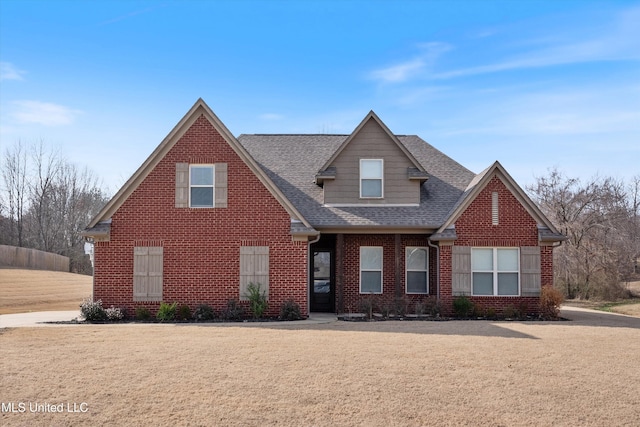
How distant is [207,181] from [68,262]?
42.7 metres

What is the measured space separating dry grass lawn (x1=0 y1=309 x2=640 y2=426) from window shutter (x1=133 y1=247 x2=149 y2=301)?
163 inches

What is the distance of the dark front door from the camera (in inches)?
776

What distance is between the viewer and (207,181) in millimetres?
17562

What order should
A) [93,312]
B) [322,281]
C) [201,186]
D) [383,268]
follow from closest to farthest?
[93,312]
[201,186]
[383,268]
[322,281]

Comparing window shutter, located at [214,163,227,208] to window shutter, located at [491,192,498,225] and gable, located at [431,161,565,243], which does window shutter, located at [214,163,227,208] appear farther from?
window shutter, located at [491,192,498,225]

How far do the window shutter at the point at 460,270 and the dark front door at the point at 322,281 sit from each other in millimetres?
4388

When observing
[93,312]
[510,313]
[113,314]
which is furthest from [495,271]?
[93,312]

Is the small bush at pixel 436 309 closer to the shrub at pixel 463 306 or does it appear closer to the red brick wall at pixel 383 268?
the shrub at pixel 463 306

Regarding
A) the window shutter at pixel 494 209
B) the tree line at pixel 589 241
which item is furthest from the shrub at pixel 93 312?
the tree line at pixel 589 241

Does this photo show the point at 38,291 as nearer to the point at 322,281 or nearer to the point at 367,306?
the point at 322,281

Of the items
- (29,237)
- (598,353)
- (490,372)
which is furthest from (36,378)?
(29,237)

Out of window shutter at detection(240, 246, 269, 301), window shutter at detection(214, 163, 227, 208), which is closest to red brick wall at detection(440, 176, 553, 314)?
window shutter at detection(240, 246, 269, 301)

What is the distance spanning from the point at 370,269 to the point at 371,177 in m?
3.28

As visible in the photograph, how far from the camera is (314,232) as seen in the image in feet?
55.6
